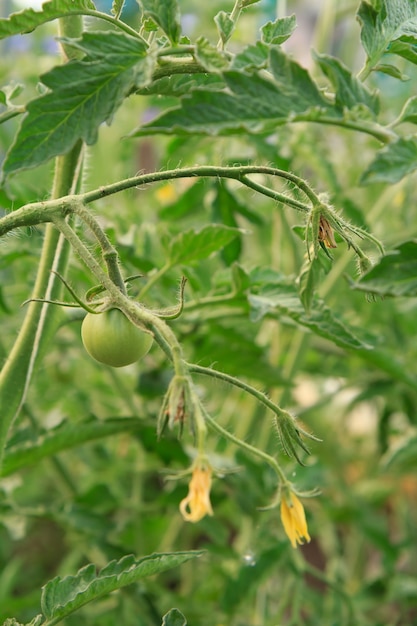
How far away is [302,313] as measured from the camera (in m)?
0.69

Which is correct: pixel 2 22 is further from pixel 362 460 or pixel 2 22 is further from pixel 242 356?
pixel 362 460

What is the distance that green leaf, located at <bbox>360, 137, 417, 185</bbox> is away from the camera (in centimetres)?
44

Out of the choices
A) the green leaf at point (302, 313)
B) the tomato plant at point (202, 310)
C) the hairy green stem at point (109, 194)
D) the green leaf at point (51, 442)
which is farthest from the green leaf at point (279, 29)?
the green leaf at point (51, 442)

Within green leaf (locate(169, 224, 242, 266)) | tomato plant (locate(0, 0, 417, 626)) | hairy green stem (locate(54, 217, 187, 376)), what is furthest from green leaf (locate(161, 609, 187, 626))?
green leaf (locate(169, 224, 242, 266))

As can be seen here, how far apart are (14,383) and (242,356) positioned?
36 cm

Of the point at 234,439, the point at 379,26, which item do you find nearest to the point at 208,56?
the point at 379,26

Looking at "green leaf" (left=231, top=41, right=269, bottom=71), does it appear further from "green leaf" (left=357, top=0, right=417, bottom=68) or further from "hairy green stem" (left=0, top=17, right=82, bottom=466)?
"hairy green stem" (left=0, top=17, right=82, bottom=466)

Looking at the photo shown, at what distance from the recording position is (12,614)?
1095mm

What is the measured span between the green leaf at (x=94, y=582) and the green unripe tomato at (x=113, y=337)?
0.17 metres

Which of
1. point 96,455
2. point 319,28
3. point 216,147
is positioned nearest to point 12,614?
point 96,455

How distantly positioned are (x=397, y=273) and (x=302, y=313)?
23cm

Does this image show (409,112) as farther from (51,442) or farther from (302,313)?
(51,442)

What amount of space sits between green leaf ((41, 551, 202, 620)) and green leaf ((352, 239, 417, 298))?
0.86ft

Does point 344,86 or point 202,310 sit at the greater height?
point 344,86
